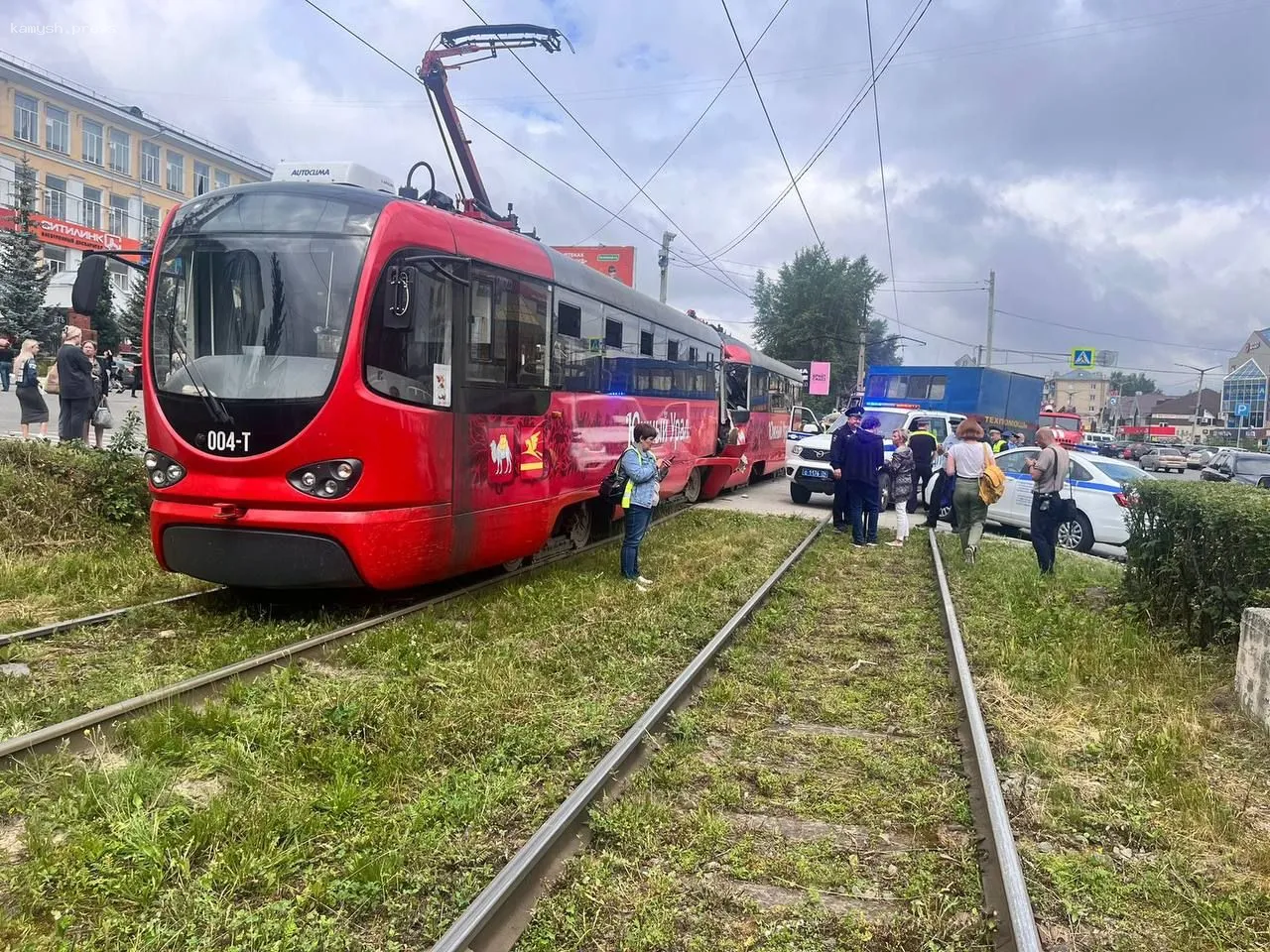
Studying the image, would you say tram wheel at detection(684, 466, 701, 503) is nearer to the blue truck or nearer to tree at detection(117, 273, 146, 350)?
the blue truck

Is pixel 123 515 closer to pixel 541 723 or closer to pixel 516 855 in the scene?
pixel 541 723

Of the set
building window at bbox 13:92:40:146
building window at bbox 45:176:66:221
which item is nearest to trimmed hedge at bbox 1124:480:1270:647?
building window at bbox 13:92:40:146

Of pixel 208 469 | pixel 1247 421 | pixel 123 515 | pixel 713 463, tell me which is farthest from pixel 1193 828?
pixel 1247 421

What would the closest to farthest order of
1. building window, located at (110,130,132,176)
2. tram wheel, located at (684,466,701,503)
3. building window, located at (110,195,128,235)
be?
1. tram wheel, located at (684,466,701,503)
2. building window, located at (110,130,132,176)
3. building window, located at (110,195,128,235)

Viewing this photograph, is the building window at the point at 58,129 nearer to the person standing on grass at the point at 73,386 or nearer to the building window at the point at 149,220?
the building window at the point at 149,220

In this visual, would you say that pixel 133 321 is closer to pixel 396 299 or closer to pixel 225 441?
pixel 225 441

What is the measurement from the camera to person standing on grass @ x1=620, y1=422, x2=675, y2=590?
822 centimetres

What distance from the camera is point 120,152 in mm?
48281

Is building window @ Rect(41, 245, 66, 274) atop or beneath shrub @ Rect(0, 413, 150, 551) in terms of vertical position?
atop

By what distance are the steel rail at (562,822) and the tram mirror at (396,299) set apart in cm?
297

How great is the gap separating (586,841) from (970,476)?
8.29 metres

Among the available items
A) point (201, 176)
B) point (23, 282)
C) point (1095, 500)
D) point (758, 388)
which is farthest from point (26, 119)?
point (1095, 500)

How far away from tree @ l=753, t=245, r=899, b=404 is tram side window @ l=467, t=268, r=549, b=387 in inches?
2120

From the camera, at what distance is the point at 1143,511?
782 cm
